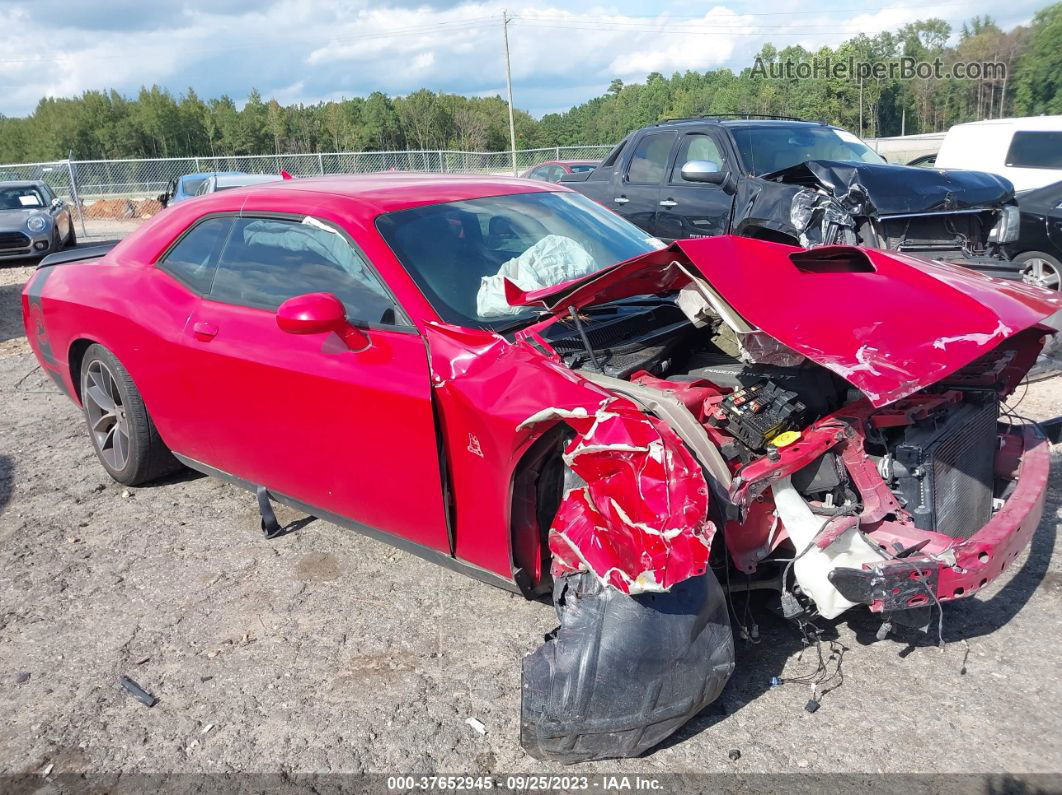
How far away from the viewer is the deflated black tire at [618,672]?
2311 mm

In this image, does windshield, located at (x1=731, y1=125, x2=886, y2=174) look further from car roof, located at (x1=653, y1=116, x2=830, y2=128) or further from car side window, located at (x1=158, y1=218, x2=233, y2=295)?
car side window, located at (x1=158, y1=218, x2=233, y2=295)

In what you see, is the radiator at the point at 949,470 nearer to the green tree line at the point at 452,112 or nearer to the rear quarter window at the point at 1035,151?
the rear quarter window at the point at 1035,151

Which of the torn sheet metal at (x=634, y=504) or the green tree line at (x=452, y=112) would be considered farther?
the green tree line at (x=452, y=112)

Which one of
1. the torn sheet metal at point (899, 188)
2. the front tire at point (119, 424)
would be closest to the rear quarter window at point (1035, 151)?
the torn sheet metal at point (899, 188)

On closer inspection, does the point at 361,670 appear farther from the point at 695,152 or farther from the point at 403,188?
the point at 695,152

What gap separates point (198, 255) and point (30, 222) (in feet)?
41.0

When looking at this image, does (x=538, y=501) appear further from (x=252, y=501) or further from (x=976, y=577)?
(x=252, y=501)

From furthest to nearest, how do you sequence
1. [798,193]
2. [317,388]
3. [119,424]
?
1. [798,193]
2. [119,424]
3. [317,388]

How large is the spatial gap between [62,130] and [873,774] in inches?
3123

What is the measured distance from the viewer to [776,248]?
9.57 feet

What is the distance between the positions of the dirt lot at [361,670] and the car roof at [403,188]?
5.23 ft

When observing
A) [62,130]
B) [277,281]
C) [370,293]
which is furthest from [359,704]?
[62,130]

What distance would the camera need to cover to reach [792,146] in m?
7.46

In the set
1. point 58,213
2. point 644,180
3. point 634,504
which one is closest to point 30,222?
point 58,213
